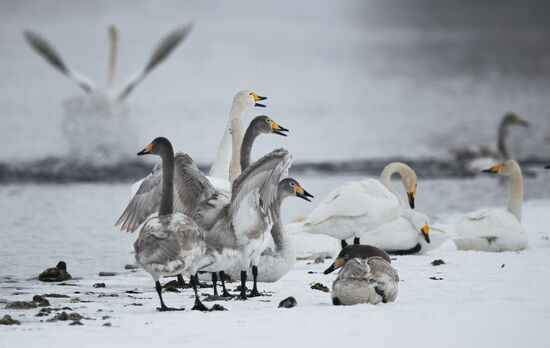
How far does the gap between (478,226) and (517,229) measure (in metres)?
0.33

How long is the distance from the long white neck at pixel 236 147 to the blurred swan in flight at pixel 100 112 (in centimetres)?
944

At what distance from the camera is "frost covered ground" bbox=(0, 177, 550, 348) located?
5500mm

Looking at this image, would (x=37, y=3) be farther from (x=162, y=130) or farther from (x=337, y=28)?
(x=162, y=130)

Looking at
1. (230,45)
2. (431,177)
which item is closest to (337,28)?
(230,45)

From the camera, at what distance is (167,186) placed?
701 cm

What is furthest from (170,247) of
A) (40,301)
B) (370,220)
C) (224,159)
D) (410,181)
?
(410,181)

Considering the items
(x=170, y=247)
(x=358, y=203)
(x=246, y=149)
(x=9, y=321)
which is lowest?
(x=9, y=321)

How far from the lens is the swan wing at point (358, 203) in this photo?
8719mm

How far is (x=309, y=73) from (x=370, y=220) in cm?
3437

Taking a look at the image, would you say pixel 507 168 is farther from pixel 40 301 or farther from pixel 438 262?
pixel 40 301

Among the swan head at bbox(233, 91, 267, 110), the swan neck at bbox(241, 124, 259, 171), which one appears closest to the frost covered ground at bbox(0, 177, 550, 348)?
the swan neck at bbox(241, 124, 259, 171)

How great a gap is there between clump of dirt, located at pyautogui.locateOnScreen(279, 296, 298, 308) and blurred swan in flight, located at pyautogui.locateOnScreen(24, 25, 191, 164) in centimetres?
1249

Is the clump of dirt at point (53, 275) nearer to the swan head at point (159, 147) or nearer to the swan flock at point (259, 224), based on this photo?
the swan flock at point (259, 224)

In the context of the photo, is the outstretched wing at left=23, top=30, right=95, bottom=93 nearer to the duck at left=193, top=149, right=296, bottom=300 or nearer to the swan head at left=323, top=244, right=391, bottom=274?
the duck at left=193, top=149, right=296, bottom=300
